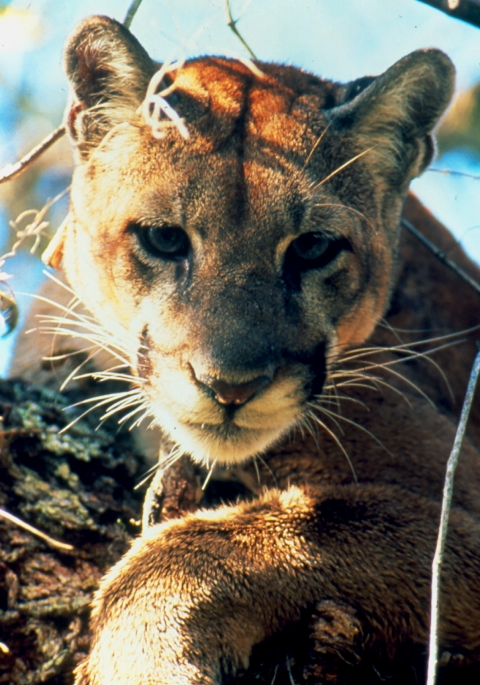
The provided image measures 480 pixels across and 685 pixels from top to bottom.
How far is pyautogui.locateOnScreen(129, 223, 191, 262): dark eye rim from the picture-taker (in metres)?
2.64

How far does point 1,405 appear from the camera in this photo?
8.68 ft

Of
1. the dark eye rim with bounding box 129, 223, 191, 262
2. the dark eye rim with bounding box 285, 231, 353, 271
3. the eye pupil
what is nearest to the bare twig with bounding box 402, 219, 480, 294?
the dark eye rim with bounding box 285, 231, 353, 271

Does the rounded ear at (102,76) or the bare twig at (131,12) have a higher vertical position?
the bare twig at (131,12)

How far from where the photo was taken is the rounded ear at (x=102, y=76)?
9.07 ft

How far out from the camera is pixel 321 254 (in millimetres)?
2777

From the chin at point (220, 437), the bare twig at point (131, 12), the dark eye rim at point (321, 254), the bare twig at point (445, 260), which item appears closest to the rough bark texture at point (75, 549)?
the chin at point (220, 437)

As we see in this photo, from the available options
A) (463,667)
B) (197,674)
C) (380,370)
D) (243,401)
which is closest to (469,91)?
(380,370)

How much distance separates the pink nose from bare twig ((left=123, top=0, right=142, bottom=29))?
135 cm

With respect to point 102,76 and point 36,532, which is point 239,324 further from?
point 102,76

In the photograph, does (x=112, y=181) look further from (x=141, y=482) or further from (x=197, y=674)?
(x=197, y=674)

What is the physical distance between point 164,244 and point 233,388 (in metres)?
0.71

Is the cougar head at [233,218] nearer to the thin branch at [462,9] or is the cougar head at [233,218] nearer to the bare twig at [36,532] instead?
the thin branch at [462,9]

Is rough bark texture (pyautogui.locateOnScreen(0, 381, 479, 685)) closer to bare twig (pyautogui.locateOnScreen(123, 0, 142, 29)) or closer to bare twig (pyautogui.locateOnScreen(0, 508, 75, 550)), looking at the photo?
bare twig (pyautogui.locateOnScreen(0, 508, 75, 550))

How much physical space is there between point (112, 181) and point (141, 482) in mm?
1140
